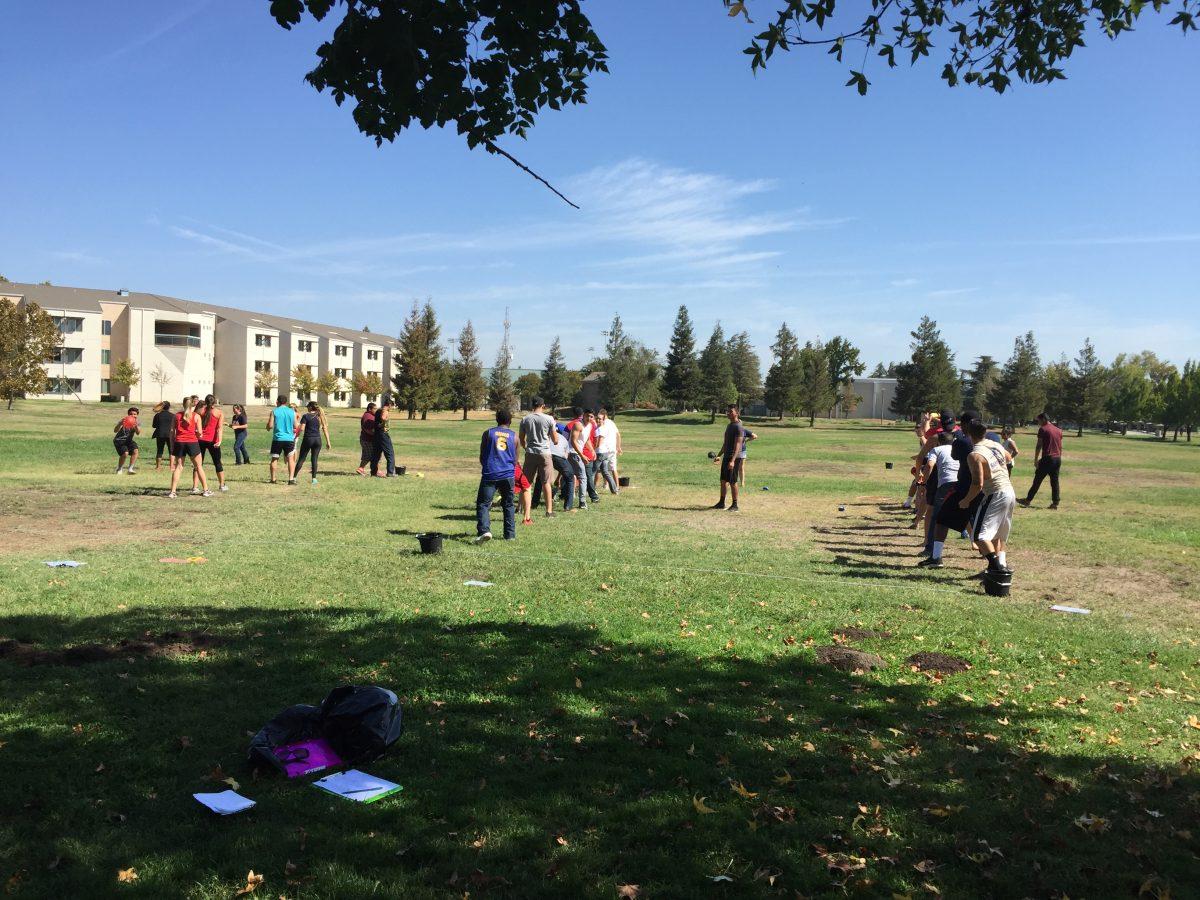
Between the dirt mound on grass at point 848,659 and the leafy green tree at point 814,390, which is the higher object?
the leafy green tree at point 814,390

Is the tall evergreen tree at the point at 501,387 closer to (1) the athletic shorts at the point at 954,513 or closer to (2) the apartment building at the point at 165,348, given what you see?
(2) the apartment building at the point at 165,348

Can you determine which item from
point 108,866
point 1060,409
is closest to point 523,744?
point 108,866

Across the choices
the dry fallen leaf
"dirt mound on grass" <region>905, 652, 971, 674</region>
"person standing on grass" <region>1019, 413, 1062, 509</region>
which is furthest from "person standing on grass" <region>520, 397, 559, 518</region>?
the dry fallen leaf

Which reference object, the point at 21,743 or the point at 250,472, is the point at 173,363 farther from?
the point at 21,743

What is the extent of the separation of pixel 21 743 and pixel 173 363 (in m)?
79.1

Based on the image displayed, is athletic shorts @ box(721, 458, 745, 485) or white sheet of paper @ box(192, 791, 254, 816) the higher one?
athletic shorts @ box(721, 458, 745, 485)

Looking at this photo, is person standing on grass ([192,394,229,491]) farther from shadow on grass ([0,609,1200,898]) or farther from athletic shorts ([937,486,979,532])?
athletic shorts ([937,486,979,532])

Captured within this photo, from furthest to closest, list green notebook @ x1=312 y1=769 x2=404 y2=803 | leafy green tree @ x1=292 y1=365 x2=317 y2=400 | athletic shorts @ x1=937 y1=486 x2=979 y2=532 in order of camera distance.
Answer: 1. leafy green tree @ x1=292 y1=365 x2=317 y2=400
2. athletic shorts @ x1=937 y1=486 x2=979 y2=532
3. green notebook @ x1=312 y1=769 x2=404 y2=803

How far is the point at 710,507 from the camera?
680 inches

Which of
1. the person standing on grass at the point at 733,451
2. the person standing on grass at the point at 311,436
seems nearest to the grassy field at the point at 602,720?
the person standing on grass at the point at 733,451

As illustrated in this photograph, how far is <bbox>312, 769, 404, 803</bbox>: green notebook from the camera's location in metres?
4.15

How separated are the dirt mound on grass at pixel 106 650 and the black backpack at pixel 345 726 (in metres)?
2.05

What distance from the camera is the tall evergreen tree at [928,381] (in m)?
81.0

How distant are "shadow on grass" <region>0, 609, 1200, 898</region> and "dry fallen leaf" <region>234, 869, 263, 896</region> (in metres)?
0.05
